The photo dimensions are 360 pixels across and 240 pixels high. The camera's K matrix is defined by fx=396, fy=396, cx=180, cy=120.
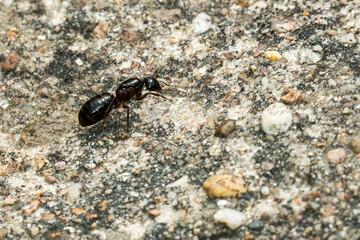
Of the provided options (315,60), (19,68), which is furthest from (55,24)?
(315,60)

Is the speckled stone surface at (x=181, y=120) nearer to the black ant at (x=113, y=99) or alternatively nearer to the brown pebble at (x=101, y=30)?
the brown pebble at (x=101, y=30)

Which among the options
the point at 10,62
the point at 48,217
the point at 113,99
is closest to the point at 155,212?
the point at 48,217

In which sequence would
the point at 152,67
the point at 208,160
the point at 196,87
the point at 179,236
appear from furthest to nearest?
the point at 152,67 < the point at 196,87 < the point at 208,160 < the point at 179,236

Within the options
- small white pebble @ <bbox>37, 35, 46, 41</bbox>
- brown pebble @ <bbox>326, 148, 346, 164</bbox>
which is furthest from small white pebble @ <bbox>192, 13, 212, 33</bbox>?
brown pebble @ <bbox>326, 148, 346, 164</bbox>

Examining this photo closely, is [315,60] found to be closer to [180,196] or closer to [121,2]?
[180,196]

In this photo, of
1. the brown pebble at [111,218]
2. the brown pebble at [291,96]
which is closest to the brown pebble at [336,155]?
the brown pebble at [291,96]

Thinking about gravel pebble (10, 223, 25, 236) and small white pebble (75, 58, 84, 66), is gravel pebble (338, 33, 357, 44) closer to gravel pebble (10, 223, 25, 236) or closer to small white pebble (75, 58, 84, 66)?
small white pebble (75, 58, 84, 66)
